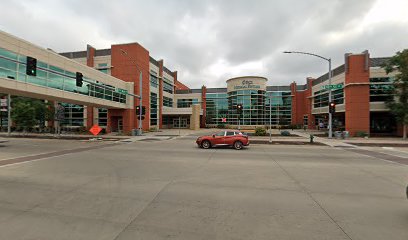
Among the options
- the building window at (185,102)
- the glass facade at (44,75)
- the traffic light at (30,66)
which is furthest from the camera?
the building window at (185,102)

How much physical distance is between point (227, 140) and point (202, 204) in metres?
11.9

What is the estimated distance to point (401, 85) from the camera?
25109mm

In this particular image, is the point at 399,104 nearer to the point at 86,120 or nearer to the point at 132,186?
the point at 132,186

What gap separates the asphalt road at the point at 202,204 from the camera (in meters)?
3.92

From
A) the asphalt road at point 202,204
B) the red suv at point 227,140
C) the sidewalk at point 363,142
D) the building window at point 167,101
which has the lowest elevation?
the asphalt road at point 202,204

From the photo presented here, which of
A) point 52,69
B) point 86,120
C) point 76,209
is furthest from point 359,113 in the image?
point 86,120

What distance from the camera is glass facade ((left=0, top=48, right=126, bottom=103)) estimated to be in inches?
639

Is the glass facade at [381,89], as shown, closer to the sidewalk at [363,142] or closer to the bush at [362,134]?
the bush at [362,134]

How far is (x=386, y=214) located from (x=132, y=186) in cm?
689

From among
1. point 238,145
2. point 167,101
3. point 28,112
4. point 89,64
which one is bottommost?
point 238,145

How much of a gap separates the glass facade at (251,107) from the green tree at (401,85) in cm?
2638

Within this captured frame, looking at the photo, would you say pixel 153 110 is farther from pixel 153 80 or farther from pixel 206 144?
pixel 206 144

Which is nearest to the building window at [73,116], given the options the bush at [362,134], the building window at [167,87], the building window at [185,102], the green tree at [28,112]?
the green tree at [28,112]

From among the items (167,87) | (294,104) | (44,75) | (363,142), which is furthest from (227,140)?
(294,104)
